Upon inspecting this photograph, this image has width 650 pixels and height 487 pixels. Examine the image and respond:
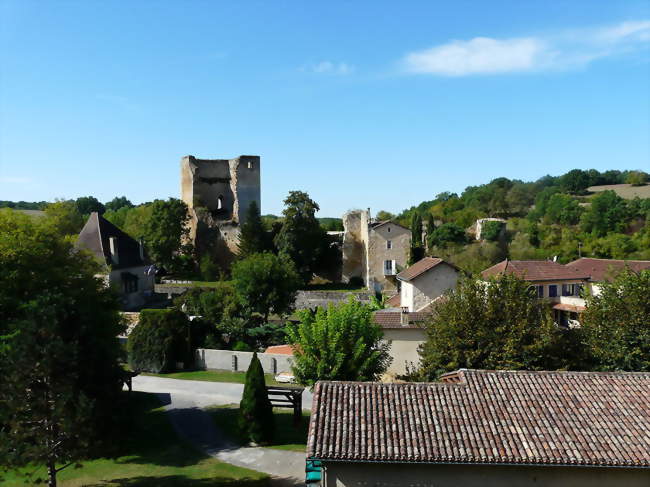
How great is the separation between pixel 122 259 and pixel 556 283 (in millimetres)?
33307

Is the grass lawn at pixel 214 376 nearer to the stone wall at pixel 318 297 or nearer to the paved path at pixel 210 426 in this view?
the paved path at pixel 210 426

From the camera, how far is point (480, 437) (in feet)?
39.9

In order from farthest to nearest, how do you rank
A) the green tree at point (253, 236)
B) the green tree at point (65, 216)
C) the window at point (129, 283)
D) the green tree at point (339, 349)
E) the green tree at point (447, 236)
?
the green tree at point (447, 236)
the green tree at point (65, 216)
the green tree at point (253, 236)
the window at point (129, 283)
the green tree at point (339, 349)

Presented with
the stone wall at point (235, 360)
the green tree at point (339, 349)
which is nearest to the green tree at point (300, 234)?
the stone wall at point (235, 360)

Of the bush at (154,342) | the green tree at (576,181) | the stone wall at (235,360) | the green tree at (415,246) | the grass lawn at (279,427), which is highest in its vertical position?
the green tree at (576,181)

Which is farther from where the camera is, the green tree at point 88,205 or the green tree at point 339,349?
the green tree at point 88,205

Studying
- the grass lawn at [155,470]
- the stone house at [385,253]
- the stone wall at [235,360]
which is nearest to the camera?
the grass lawn at [155,470]

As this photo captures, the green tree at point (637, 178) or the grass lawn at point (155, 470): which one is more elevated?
the green tree at point (637, 178)

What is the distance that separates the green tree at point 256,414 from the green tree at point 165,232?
40272mm

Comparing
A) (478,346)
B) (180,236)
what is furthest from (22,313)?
(180,236)

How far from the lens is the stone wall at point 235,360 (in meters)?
29.8

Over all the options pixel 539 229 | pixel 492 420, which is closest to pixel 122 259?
pixel 492 420

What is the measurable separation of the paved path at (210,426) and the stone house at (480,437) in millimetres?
4181

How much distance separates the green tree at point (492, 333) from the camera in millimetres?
18859
